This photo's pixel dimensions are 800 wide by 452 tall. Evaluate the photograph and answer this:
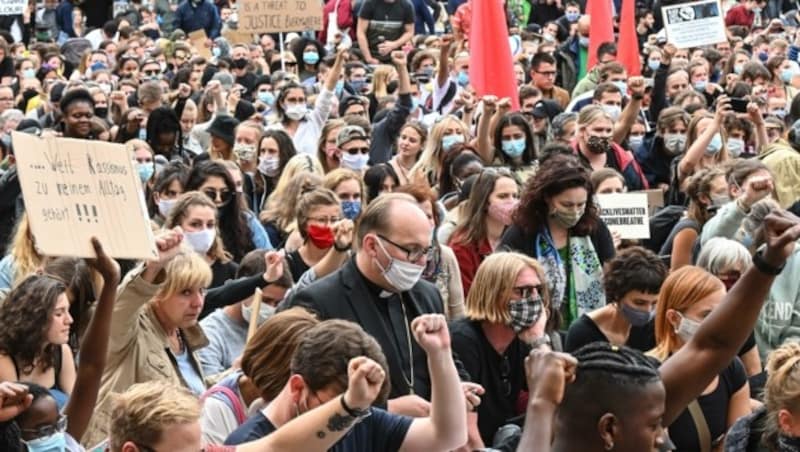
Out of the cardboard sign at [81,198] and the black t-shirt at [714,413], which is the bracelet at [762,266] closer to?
the black t-shirt at [714,413]

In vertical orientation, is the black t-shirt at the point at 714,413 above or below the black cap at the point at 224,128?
below

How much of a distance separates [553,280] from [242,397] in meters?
3.20

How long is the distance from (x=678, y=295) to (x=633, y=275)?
2.39ft

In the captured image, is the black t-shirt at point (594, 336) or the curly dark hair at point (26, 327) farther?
the black t-shirt at point (594, 336)

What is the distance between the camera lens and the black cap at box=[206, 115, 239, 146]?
45.0 ft

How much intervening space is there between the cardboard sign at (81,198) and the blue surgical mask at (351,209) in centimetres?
353

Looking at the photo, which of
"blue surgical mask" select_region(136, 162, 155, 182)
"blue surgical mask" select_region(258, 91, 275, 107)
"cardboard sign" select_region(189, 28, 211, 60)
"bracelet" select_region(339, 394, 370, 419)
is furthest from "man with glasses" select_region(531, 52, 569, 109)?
"bracelet" select_region(339, 394, 370, 419)

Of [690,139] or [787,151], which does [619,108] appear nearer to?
[690,139]

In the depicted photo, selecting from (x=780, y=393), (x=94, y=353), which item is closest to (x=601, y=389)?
(x=780, y=393)

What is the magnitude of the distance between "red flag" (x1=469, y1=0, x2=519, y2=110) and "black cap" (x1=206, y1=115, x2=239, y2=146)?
2641mm

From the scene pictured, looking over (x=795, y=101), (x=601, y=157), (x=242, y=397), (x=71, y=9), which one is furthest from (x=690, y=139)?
(x=71, y=9)

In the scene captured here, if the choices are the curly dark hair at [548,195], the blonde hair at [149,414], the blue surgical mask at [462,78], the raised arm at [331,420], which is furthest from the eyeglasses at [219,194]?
the blue surgical mask at [462,78]

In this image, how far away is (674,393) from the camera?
17.4 feet

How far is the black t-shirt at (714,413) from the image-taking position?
7098 mm
